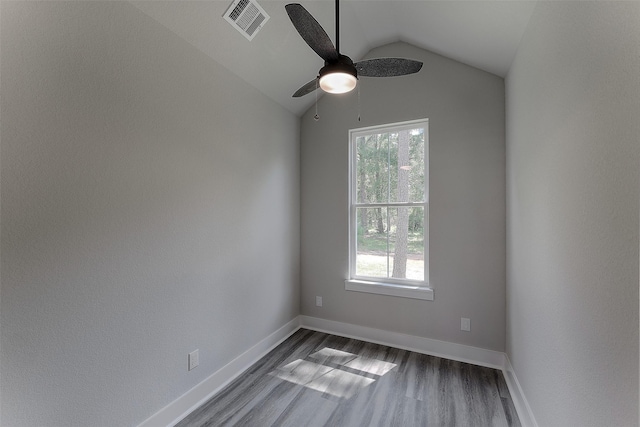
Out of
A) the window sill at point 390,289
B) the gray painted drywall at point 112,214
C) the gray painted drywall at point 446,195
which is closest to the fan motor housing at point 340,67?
the gray painted drywall at point 112,214

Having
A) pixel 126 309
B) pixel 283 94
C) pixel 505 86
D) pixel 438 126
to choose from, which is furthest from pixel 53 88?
pixel 505 86

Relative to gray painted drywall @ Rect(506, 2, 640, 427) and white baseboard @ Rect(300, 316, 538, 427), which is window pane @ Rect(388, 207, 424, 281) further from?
gray painted drywall @ Rect(506, 2, 640, 427)

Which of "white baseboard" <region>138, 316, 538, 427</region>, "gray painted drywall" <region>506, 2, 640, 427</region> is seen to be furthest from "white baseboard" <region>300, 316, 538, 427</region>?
"gray painted drywall" <region>506, 2, 640, 427</region>

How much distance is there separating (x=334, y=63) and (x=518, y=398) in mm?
2624

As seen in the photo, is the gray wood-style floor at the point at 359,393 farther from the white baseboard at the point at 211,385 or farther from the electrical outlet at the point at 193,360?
the electrical outlet at the point at 193,360

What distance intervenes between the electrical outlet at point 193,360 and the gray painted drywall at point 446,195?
163 centimetres

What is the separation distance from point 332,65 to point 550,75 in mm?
1142

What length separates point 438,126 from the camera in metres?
2.76

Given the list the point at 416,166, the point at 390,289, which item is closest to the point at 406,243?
the point at 390,289

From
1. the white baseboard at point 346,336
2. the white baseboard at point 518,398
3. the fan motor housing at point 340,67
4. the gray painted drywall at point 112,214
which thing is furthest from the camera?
the white baseboard at point 346,336

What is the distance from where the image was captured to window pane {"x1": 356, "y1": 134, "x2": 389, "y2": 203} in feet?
10.2

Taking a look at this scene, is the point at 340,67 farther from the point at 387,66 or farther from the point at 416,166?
the point at 416,166

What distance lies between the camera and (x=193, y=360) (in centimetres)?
203

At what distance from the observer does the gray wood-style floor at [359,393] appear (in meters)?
1.92
